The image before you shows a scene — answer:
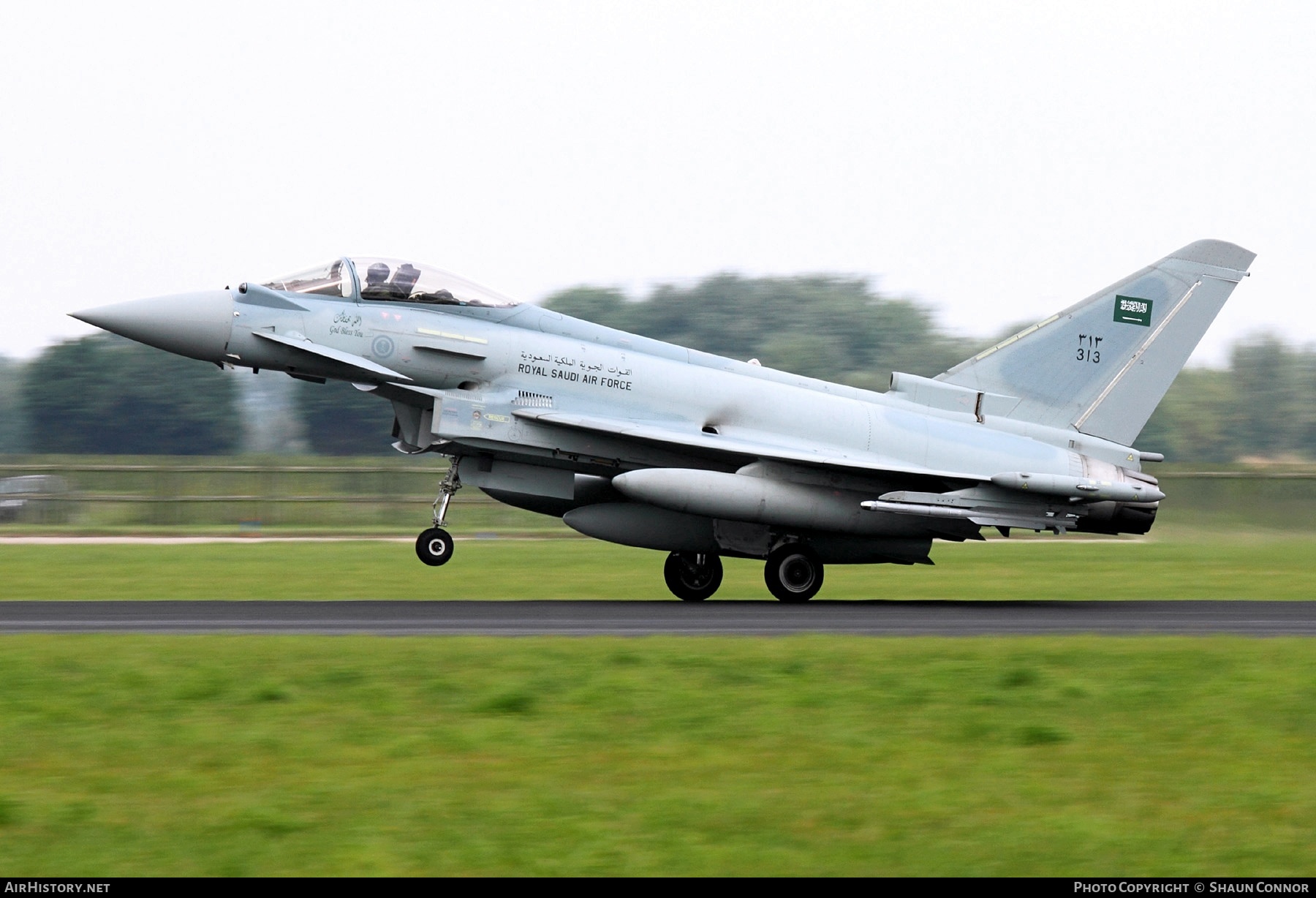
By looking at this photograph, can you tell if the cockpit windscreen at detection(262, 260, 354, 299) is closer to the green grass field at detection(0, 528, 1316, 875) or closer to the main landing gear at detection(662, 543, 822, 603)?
the main landing gear at detection(662, 543, 822, 603)

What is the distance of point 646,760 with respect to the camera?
697 centimetres

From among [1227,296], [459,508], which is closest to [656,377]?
[1227,296]

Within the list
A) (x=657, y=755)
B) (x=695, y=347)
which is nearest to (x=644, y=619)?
(x=657, y=755)

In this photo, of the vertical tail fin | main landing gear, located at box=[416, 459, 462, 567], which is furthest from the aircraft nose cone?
the vertical tail fin

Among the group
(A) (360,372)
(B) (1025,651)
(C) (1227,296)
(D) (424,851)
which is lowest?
(D) (424,851)

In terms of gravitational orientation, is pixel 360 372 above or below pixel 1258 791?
above

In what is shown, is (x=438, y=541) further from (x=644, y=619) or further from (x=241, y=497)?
(x=241, y=497)

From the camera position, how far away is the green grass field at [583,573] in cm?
1744

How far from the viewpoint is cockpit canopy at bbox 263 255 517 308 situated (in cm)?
1534

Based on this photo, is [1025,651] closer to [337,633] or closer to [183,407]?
[337,633]

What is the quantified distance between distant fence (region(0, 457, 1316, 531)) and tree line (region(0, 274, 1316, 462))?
2192cm

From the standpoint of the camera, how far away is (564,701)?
8188 millimetres
